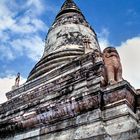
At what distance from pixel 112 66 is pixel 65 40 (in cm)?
570

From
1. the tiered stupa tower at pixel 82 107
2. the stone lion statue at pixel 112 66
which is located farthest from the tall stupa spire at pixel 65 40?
the stone lion statue at pixel 112 66

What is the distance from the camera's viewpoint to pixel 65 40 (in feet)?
39.9

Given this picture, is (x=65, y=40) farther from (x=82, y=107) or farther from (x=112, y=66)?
(x=82, y=107)

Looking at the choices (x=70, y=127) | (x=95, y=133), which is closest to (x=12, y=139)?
(x=70, y=127)

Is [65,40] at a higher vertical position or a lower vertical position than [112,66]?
higher

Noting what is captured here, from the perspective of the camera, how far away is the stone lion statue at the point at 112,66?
21.7 feet

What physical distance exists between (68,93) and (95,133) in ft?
6.65

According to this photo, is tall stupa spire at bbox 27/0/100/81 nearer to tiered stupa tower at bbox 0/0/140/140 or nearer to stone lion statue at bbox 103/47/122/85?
tiered stupa tower at bbox 0/0/140/140

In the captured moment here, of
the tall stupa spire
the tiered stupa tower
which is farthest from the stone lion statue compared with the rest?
the tall stupa spire

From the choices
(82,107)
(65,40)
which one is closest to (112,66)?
(82,107)

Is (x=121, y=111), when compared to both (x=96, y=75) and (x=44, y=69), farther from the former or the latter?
Result: (x=44, y=69)

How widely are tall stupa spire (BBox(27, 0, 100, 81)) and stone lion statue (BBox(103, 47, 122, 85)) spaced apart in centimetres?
290

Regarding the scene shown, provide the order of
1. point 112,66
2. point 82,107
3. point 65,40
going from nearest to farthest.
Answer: point 82,107, point 112,66, point 65,40

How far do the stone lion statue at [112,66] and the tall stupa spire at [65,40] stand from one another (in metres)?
2.90
